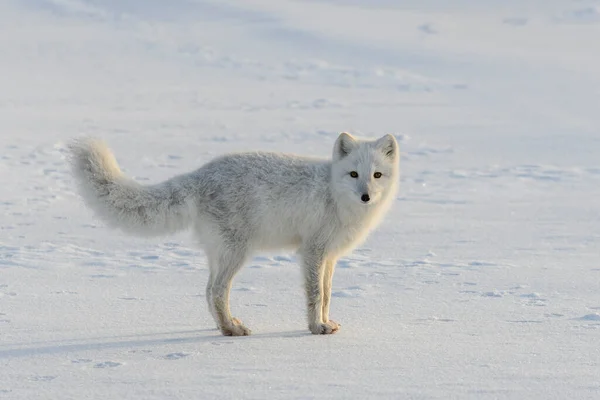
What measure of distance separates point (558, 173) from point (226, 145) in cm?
420

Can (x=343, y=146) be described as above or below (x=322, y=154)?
below

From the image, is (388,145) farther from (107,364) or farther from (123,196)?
(107,364)

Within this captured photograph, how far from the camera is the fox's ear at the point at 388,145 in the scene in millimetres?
5094

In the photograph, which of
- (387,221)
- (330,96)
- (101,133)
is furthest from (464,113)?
(387,221)

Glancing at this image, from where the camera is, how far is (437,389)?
3.61 metres

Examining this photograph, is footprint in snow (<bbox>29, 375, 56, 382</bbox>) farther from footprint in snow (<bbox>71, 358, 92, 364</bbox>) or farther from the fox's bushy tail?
the fox's bushy tail

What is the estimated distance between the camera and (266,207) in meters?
4.89

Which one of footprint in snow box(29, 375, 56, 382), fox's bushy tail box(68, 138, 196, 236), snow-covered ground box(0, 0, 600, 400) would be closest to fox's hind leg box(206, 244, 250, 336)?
snow-covered ground box(0, 0, 600, 400)

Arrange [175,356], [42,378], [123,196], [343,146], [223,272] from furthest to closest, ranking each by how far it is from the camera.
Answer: [343,146]
[223,272]
[123,196]
[175,356]
[42,378]

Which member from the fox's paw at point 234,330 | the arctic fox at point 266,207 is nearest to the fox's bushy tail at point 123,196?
the arctic fox at point 266,207

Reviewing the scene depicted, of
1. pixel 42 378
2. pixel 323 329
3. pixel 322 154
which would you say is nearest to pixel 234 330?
pixel 323 329

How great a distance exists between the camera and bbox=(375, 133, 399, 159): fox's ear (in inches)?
201

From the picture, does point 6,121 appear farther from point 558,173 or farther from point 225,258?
point 225,258

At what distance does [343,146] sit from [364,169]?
0.21 meters
